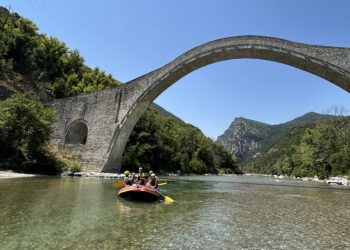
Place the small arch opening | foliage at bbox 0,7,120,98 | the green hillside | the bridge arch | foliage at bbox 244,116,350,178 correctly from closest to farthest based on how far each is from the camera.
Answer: the bridge arch → the green hillside → the small arch opening → foliage at bbox 244,116,350,178 → foliage at bbox 0,7,120,98

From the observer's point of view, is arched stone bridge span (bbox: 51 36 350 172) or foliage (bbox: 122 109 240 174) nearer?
arched stone bridge span (bbox: 51 36 350 172)

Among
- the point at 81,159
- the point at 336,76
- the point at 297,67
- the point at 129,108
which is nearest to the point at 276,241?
the point at 336,76

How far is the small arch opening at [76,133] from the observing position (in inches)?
1006

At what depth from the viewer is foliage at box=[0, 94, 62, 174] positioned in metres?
19.7

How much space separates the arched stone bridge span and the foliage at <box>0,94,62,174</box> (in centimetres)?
316

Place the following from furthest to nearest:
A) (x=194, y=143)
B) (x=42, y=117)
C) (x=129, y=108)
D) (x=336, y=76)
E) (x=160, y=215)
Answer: (x=194, y=143)
(x=129, y=108)
(x=42, y=117)
(x=336, y=76)
(x=160, y=215)

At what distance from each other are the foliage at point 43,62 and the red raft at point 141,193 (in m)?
25.8

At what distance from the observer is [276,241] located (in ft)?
17.7

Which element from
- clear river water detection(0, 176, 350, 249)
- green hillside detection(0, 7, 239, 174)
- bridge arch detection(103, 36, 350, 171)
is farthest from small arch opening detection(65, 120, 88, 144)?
clear river water detection(0, 176, 350, 249)

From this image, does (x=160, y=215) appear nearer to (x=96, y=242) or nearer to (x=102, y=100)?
(x=96, y=242)

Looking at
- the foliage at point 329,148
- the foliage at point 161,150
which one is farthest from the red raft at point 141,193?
the foliage at point 329,148

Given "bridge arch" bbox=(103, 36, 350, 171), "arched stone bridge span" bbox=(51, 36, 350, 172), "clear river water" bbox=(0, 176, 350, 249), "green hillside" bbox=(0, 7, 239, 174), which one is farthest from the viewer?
"green hillside" bbox=(0, 7, 239, 174)

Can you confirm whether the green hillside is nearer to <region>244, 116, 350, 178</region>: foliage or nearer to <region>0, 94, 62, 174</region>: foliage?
<region>0, 94, 62, 174</region>: foliage

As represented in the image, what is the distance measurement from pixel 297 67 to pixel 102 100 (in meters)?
13.7
